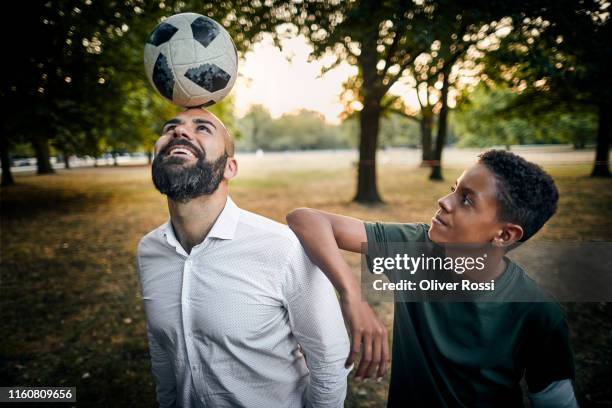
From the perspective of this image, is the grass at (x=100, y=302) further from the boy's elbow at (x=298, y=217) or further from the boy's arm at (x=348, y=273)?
the boy's elbow at (x=298, y=217)

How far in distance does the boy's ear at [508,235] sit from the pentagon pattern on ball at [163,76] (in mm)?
2048

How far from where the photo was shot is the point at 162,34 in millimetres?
2061

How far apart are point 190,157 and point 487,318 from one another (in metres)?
1.72

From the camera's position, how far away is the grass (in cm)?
361

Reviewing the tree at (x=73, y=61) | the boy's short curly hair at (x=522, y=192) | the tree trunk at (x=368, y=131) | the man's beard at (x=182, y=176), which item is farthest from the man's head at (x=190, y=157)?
the tree trunk at (x=368, y=131)

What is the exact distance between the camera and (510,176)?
5.19ft

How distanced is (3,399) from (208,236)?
3.63m

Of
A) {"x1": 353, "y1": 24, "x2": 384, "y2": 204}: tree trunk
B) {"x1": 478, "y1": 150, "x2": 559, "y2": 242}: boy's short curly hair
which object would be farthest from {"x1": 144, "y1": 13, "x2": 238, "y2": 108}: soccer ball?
{"x1": 353, "y1": 24, "x2": 384, "y2": 204}: tree trunk

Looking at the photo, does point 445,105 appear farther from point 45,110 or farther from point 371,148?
point 45,110

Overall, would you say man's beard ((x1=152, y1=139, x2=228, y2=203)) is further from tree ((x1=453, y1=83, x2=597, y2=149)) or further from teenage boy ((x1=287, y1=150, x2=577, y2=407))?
tree ((x1=453, y1=83, x2=597, y2=149))

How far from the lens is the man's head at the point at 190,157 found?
5.49 ft

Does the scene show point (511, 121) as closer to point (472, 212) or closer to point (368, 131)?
point (368, 131)

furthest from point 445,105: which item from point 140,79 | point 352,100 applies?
point 140,79

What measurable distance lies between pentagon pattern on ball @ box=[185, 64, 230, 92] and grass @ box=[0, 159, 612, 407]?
3293mm
